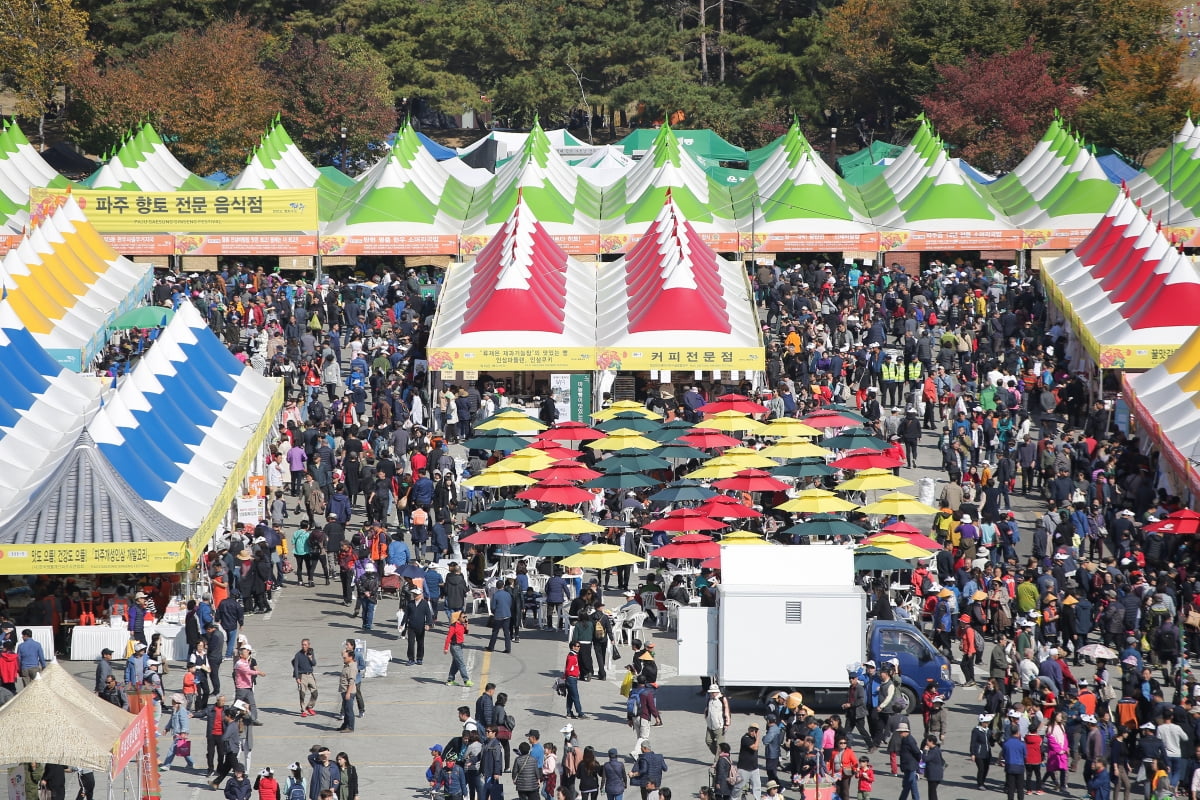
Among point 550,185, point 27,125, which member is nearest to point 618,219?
point 550,185

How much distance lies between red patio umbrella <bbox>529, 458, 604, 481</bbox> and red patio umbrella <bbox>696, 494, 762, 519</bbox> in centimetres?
209

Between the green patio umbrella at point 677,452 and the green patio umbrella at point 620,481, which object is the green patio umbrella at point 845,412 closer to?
the green patio umbrella at point 677,452

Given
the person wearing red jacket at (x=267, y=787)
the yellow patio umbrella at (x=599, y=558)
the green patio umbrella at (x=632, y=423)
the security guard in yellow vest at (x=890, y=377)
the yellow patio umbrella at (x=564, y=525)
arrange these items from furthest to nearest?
the security guard in yellow vest at (x=890, y=377) → the green patio umbrella at (x=632, y=423) → the yellow patio umbrella at (x=564, y=525) → the yellow patio umbrella at (x=599, y=558) → the person wearing red jacket at (x=267, y=787)

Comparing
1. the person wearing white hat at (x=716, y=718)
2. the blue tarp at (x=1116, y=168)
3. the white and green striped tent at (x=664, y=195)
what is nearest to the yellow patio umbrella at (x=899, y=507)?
the person wearing white hat at (x=716, y=718)

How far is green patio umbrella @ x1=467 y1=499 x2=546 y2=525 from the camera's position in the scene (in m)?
30.0

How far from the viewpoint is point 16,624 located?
28.6 m

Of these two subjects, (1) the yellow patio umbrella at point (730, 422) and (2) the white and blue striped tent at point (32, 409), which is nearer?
(2) the white and blue striped tent at point (32, 409)

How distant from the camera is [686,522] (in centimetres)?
2980

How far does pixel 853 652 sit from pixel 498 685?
4.67 metres

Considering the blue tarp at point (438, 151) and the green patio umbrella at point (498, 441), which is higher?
the blue tarp at point (438, 151)

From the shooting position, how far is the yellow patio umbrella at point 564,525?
29375 millimetres

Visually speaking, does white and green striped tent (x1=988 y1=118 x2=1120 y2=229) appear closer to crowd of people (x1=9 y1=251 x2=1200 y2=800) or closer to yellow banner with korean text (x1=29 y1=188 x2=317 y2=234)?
crowd of people (x1=9 y1=251 x2=1200 y2=800)

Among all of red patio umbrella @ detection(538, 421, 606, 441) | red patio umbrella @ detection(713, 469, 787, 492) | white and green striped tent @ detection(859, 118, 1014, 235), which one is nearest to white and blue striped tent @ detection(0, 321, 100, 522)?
red patio umbrella @ detection(538, 421, 606, 441)

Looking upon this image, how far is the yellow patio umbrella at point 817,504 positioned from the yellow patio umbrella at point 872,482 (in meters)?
1.20
